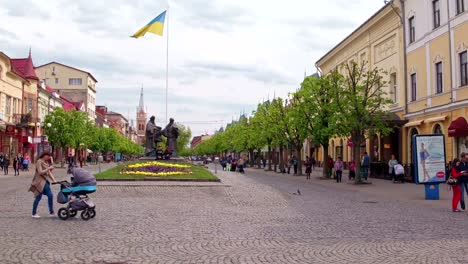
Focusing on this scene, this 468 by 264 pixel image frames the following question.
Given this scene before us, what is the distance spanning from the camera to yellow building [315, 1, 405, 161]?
125 ft

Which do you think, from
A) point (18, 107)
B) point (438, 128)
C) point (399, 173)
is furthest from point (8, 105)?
point (438, 128)

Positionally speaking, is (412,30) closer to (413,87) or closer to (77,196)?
(413,87)

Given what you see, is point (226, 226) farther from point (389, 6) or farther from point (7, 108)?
point (7, 108)

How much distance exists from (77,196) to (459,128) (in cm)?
2171

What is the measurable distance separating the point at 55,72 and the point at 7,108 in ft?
175

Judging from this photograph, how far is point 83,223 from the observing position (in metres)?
12.7

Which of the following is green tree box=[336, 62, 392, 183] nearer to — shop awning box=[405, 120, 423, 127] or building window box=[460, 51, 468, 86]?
shop awning box=[405, 120, 423, 127]

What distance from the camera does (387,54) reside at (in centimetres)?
4081

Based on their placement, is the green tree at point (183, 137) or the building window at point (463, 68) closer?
the building window at point (463, 68)

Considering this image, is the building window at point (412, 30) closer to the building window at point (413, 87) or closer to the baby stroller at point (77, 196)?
the building window at point (413, 87)

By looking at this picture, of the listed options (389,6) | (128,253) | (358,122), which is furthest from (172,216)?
(389,6)

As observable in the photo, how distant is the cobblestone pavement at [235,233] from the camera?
878cm

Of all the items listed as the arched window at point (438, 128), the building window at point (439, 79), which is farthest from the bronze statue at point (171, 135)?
the building window at point (439, 79)

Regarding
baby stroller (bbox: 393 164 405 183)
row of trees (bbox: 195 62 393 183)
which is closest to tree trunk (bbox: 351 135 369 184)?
row of trees (bbox: 195 62 393 183)
